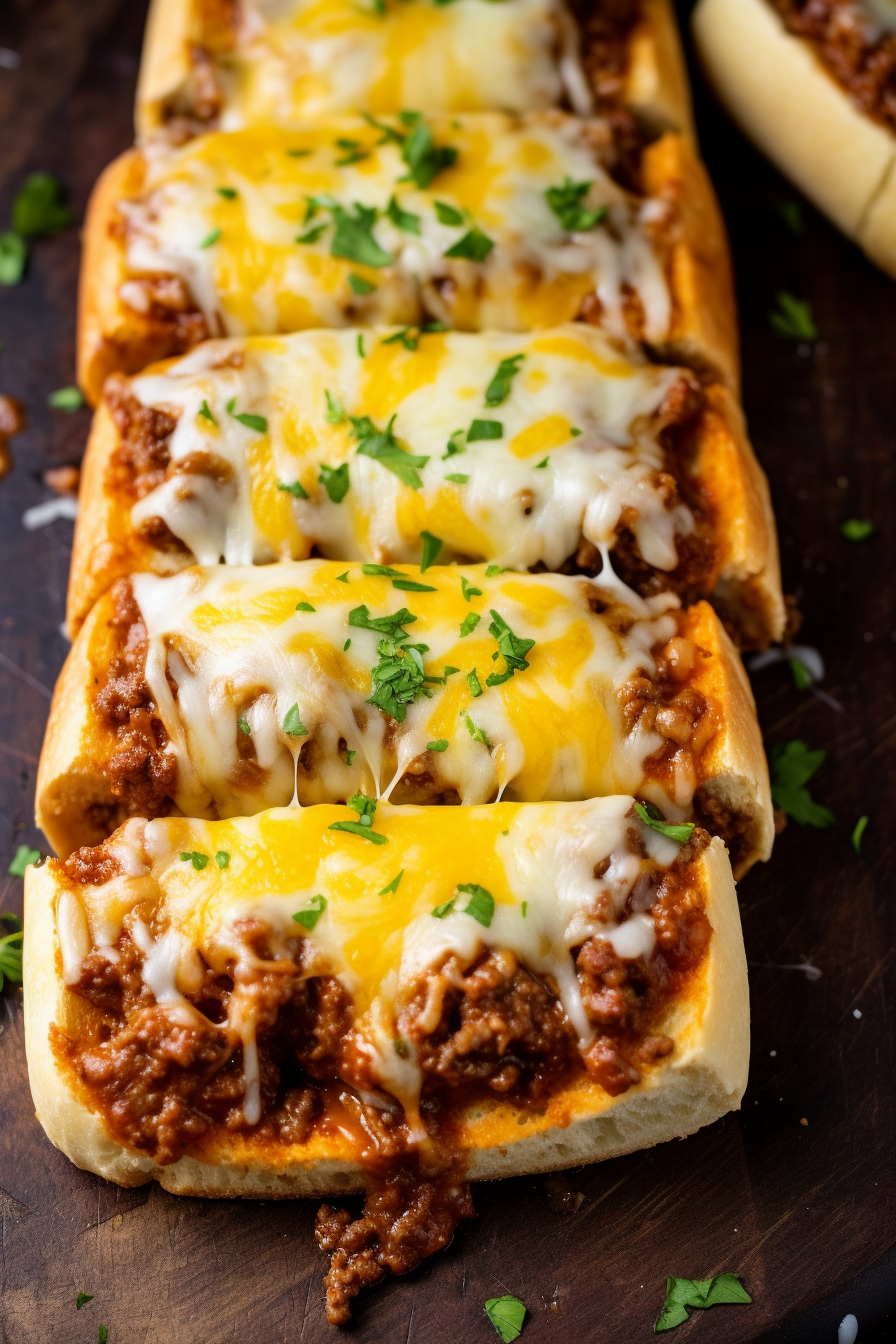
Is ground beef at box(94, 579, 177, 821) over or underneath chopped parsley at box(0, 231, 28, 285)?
underneath

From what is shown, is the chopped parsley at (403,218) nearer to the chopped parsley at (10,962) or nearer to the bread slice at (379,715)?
the bread slice at (379,715)

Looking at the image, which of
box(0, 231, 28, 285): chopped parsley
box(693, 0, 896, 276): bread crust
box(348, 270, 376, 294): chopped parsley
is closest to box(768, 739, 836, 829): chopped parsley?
box(348, 270, 376, 294): chopped parsley

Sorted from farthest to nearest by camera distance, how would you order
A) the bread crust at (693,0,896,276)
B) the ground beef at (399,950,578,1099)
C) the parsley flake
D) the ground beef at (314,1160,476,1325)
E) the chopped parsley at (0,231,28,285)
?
the chopped parsley at (0,231,28,285), the bread crust at (693,0,896,276), the parsley flake, the ground beef at (314,1160,476,1325), the ground beef at (399,950,578,1099)

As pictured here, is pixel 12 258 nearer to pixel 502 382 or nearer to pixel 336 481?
pixel 336 481

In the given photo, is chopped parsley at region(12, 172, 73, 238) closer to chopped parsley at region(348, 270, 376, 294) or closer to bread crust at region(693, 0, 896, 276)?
chopped parsley at region(348, 270, 376, 294)

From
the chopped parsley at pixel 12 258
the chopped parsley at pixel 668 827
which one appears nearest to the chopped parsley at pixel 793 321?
the chopped parsley at pixel 668 827

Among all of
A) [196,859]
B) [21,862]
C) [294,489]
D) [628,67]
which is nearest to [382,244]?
[294,489]

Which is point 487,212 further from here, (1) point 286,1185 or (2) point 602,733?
(1) point 286,1185
